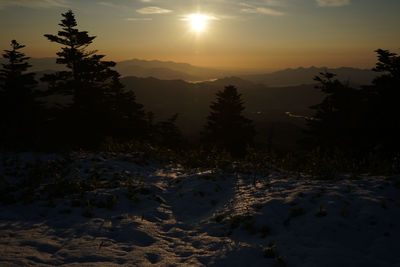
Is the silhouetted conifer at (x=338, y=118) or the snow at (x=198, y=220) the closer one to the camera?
the snow at (x=198, y=220)

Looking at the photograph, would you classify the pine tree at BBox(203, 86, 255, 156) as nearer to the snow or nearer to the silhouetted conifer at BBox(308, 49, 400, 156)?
the silhouetted conifer at BBox(308, 49, 400, 156)

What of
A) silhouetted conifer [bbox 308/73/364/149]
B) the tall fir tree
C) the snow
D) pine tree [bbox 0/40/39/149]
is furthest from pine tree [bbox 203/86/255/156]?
the snow

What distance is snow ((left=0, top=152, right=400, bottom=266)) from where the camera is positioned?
15.4 ft

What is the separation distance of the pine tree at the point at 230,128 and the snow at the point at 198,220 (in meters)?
30.2

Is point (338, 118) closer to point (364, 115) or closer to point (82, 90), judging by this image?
point (364, 115)

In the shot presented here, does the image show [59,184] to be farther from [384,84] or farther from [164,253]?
[384,84]

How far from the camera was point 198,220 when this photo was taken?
6.71 m

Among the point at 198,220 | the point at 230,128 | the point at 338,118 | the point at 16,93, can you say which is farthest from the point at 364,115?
the point at 16,93

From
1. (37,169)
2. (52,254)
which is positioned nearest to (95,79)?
(37,169)

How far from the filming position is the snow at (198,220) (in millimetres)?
4691

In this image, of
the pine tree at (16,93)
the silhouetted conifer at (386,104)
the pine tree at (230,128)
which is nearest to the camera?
the silhouetted conifer at (386,104)

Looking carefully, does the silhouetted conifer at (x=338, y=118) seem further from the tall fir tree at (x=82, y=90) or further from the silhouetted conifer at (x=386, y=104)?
the tall fir tree at (x=82, y=90)

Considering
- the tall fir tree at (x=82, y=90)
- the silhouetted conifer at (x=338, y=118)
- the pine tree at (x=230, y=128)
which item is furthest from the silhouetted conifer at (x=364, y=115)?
the tall fir tree at (x=82, y=90)

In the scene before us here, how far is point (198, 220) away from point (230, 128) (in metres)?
34.5
